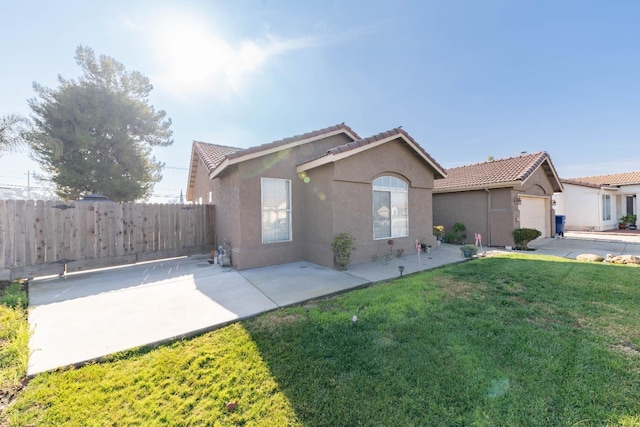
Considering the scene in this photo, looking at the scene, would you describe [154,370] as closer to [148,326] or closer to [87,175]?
[148,326]

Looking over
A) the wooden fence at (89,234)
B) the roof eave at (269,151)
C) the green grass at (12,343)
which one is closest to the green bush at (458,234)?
the roof eave at (269,151)

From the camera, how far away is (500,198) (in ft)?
43.8

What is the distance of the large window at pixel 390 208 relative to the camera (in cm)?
1019

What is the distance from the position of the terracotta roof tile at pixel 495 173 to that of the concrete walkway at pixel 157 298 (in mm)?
6344

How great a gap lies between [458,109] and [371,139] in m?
11.1

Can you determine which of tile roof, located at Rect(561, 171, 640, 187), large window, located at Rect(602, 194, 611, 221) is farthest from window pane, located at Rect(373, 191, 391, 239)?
large window, located at Rect(602, 194, 611, 221)

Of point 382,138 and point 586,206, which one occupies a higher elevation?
point 382,138

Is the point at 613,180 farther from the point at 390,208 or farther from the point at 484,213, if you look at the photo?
the point at 390,208

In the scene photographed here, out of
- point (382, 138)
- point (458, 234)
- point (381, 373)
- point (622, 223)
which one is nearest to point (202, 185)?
point (382, 138)

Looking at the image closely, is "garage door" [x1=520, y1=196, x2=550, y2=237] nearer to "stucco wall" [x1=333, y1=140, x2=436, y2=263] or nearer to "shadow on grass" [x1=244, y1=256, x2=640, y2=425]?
"stucco wall" [x1=333, y1=140, x2=436, y2=263]

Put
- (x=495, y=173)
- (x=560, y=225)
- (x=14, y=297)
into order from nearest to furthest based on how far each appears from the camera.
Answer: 1. (x=14, y=297)
2. (x=495, y=173)
3. (x=560, y=225)

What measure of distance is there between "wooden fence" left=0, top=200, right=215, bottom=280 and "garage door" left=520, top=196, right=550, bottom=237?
18.2m

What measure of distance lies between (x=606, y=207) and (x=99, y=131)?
42.2m

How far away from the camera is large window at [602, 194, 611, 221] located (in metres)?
20.9
